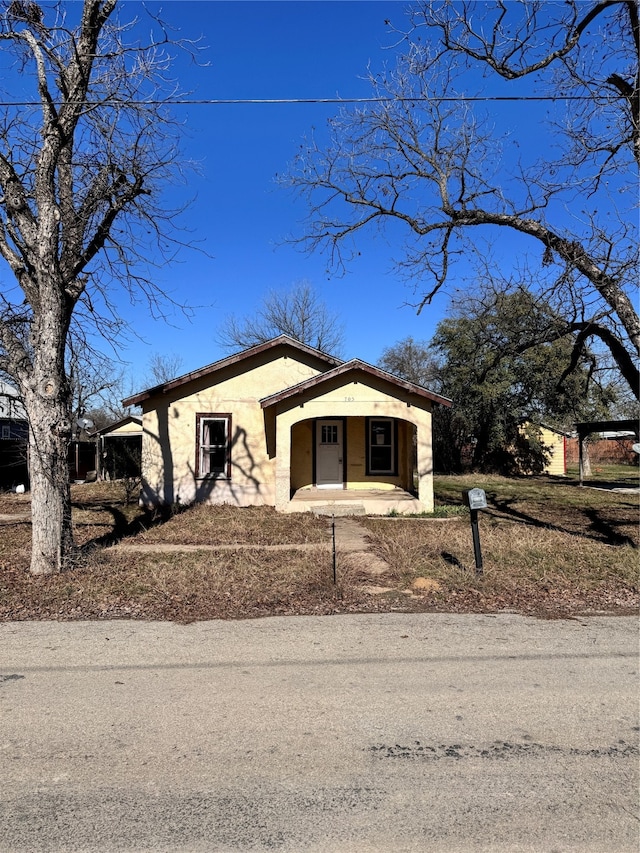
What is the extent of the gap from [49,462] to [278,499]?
700cm

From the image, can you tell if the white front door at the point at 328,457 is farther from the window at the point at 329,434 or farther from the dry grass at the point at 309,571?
the dry grass at the point at 309,571

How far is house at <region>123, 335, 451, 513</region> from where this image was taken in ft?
46.3

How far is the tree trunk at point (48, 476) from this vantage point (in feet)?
24.6

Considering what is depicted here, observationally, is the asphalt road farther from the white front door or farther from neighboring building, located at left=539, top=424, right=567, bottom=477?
neighboring building, located at left=539, top=424, right=567, bottom=477

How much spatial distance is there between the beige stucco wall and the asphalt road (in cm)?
1000

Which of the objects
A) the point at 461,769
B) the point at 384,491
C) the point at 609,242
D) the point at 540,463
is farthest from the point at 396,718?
the point at 540,463

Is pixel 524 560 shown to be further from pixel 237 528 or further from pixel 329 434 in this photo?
pixel 329 434

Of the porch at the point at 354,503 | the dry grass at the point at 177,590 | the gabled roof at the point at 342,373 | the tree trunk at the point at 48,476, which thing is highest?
the gabled roof at the point at 342,373

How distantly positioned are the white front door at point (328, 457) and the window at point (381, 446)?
0.95 metres

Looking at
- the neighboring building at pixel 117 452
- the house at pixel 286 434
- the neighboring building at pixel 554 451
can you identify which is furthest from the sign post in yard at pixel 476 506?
the neighboring building at pixel 554 451

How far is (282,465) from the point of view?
1382 cm

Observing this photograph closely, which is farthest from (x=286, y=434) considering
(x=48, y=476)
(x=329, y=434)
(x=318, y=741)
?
(x=318, y=741)

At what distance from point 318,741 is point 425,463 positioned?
11.2m

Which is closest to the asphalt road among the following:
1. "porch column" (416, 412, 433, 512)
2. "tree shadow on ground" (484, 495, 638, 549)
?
"tree shadow on ground" (484, 495, 638, 549)
